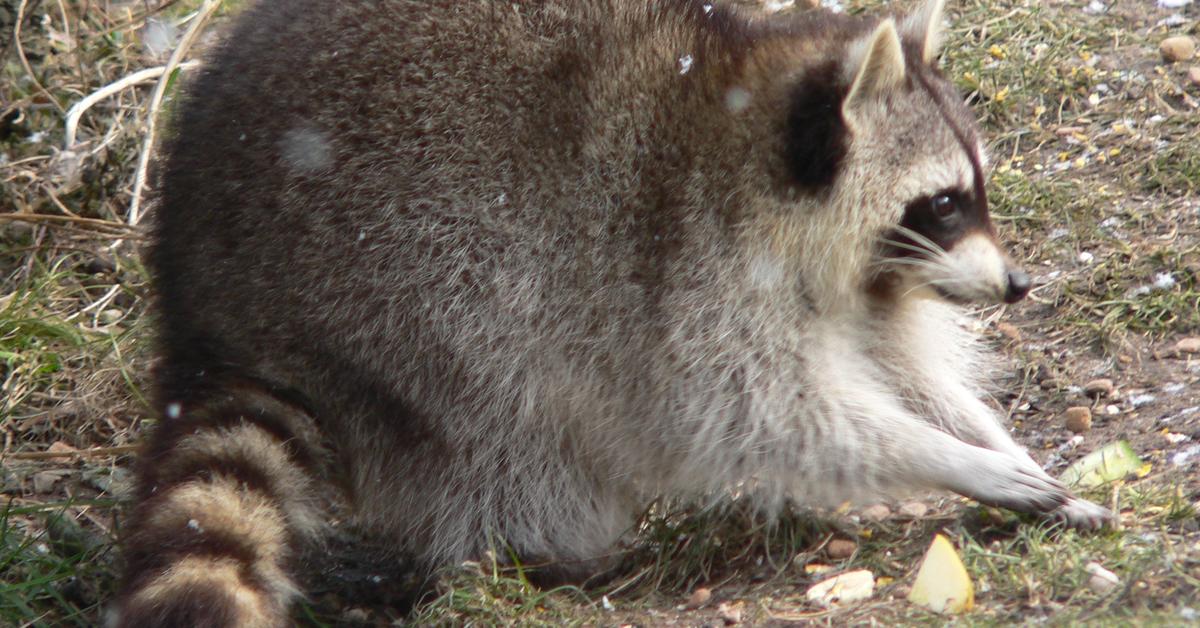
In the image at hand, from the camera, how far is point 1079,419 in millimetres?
3678

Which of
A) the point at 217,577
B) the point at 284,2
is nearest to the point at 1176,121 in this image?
the point at 284,2

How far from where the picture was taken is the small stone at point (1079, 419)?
3.67m

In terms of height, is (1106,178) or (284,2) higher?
(284,2)

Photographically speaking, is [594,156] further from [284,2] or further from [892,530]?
[892,530]

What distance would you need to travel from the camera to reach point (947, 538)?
3.17 metres

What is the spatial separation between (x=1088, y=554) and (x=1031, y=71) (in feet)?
8.40

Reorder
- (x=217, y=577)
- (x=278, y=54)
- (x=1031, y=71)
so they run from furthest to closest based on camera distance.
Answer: (x=1031, y=71), (x=278, y=54), (x=217, y=577)

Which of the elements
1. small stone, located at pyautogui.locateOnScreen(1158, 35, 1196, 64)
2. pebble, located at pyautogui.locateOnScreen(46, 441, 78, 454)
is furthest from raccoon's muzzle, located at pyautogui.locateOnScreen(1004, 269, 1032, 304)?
pebble, located at pyautogui.locateOnScreen(46, 441, 78, 454)

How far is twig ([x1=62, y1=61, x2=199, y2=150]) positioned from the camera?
4617mm

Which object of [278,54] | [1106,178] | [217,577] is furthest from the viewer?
[1106,178]

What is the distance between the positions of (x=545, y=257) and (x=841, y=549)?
1050 millimetres

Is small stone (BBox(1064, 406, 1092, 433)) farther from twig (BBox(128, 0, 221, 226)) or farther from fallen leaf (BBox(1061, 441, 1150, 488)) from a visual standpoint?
twig (BBox(128, 0, 221, 226))

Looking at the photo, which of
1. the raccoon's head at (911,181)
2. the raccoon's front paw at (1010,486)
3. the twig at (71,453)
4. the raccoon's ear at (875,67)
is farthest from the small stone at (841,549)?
the twig at (71,453)

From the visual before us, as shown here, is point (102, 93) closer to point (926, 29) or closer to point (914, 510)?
point (926, 29)
